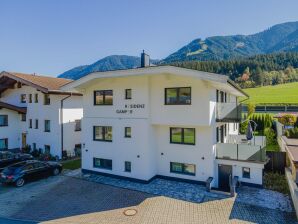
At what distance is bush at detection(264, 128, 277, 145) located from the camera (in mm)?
28172

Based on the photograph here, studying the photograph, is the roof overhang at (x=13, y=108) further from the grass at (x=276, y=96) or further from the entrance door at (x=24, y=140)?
the grass at (x=276, y=96)

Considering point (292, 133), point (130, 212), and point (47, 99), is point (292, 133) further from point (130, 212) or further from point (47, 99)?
point (47, 99)

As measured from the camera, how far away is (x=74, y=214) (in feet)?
39.4

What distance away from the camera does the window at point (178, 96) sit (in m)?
15.3

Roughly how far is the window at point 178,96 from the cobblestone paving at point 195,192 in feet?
18.7

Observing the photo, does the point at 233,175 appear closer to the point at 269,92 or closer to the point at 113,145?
the point at 113,145

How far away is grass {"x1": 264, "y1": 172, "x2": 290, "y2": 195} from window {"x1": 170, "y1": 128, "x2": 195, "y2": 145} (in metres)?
5.96

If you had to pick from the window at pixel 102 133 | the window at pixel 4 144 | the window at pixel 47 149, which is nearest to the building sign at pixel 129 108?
the window at pixel 102 133

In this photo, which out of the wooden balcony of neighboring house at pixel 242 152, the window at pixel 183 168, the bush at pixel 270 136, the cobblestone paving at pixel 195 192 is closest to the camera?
the cobblestone paving at pixel 195 192

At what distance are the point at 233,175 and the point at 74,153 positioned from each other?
17.0 metres

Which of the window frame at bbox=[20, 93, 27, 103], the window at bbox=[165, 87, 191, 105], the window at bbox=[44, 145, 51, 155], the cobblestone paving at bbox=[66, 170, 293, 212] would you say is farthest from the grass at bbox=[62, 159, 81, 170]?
the window at bbox=[165, 87, 191, 105]

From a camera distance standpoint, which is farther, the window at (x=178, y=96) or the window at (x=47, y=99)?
the window at (x=47, y=99)

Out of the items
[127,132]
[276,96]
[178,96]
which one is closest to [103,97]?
[127,132]

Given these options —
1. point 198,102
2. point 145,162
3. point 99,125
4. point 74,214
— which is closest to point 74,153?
point 99,125
